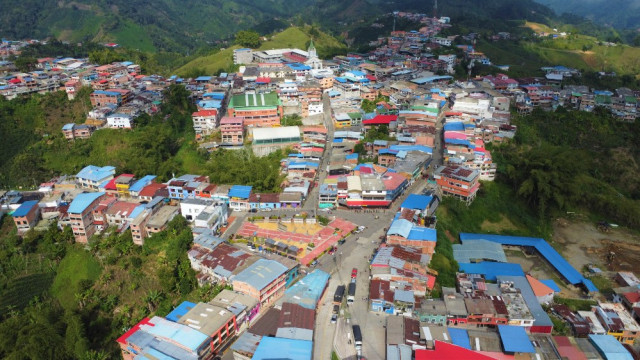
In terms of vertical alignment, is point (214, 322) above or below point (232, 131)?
below

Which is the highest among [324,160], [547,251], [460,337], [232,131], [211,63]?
[211,63]

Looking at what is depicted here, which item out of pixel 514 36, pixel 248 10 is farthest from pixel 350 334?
pixel 248 10

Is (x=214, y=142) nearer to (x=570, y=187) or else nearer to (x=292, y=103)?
(x=292, y=103)

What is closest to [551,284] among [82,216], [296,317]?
[296,317]

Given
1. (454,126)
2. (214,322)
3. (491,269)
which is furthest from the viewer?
(454,126)

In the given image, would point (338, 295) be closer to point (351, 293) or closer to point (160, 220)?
point (351, 293)

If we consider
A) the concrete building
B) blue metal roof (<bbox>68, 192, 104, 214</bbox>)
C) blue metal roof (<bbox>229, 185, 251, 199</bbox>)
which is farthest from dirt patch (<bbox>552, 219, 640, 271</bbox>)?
blue metal roof (<bbox>68, 192, 104, 214</bbox>)

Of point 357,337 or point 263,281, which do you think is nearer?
point 357,337
